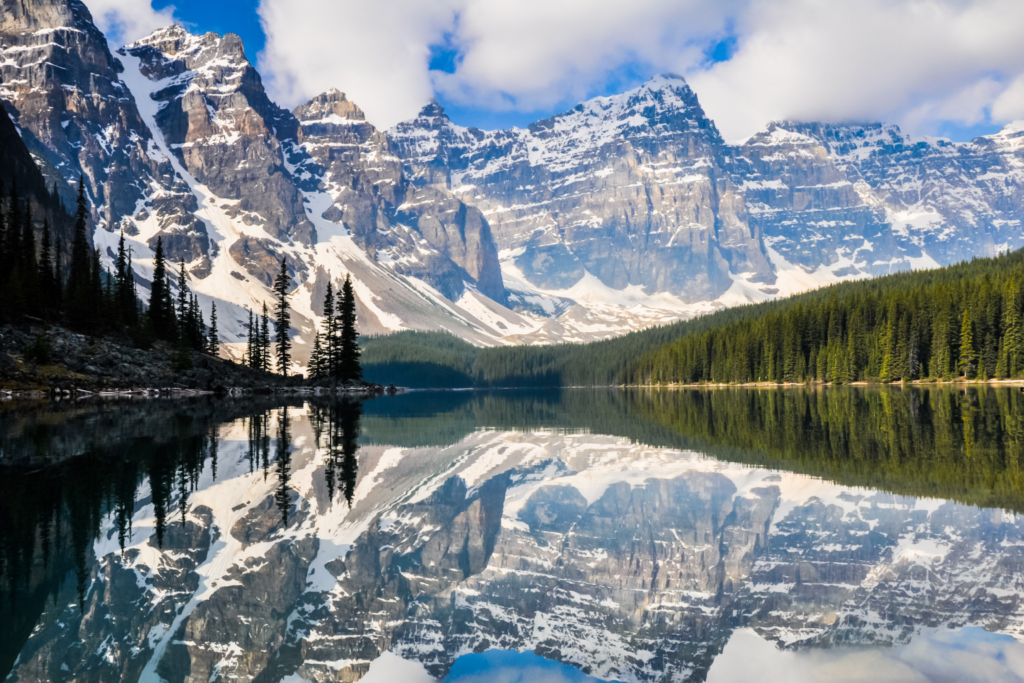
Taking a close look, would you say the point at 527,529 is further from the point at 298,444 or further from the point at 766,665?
the point at 298,444

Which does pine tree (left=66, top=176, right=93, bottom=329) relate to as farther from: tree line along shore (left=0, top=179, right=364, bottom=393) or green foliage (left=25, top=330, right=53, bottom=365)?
green foliage (left=25, top=330, right=53, bottom=365)

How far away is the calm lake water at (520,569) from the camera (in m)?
9.74

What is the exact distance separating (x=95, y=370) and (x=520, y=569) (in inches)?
2902

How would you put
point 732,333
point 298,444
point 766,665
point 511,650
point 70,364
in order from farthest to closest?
point 732,333, point 70,364, point 298,444, point 511,650, point 766,665

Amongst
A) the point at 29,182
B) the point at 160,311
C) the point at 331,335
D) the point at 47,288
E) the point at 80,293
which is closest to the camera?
the point at 47,288

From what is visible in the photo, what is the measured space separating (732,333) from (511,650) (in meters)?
138

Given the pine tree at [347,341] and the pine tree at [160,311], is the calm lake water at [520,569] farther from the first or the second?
the pine tree at [347,341]

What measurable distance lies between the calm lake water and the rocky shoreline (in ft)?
157

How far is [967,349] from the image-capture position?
89.7 meters

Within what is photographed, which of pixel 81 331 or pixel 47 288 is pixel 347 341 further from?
pixel 47 288

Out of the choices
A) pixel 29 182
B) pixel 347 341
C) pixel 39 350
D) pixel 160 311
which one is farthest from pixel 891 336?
pixel 29 182

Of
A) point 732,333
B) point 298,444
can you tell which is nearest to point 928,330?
point 732,333

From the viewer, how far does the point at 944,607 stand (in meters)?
10.6

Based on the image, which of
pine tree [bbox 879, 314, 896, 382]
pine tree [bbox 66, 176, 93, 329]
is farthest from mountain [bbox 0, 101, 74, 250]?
pine tree [bbox 879, 314, 896, 382]
